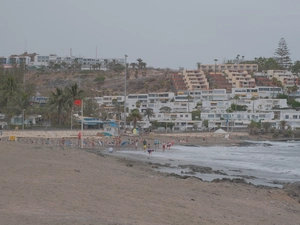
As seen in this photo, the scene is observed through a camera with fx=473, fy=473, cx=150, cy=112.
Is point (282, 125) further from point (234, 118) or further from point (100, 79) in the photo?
point (100, 79)

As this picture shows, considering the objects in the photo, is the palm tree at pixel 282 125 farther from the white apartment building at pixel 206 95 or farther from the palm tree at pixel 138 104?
the palm tree at pixel 138 104

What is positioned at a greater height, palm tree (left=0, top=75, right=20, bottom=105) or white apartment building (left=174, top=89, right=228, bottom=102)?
white apartment building (left=174, top=89, right=228, bottom=102)

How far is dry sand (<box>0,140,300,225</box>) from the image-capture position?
26.2ft

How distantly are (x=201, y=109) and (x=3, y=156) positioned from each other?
77131mm

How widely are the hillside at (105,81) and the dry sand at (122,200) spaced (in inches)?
3831

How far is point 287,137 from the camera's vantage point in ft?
231

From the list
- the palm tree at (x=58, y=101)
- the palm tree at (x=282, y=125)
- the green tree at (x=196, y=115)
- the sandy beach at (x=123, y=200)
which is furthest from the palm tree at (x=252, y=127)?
the sandy beach at (x=123, y=200)

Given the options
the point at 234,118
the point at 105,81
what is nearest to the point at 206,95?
the point at 234,118

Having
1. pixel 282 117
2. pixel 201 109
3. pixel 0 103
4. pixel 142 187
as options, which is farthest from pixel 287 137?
pixel 142 187

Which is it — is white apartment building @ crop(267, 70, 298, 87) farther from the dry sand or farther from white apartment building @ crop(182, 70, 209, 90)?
the dry sand

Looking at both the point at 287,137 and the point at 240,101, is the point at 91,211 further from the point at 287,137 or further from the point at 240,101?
the point at 240,101

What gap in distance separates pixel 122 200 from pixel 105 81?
117810mm

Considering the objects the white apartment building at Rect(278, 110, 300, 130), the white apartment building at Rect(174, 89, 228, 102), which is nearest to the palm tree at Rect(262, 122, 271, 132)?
the white apartment building at Rect(278, 110, 300, 130)

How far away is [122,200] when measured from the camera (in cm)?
993
